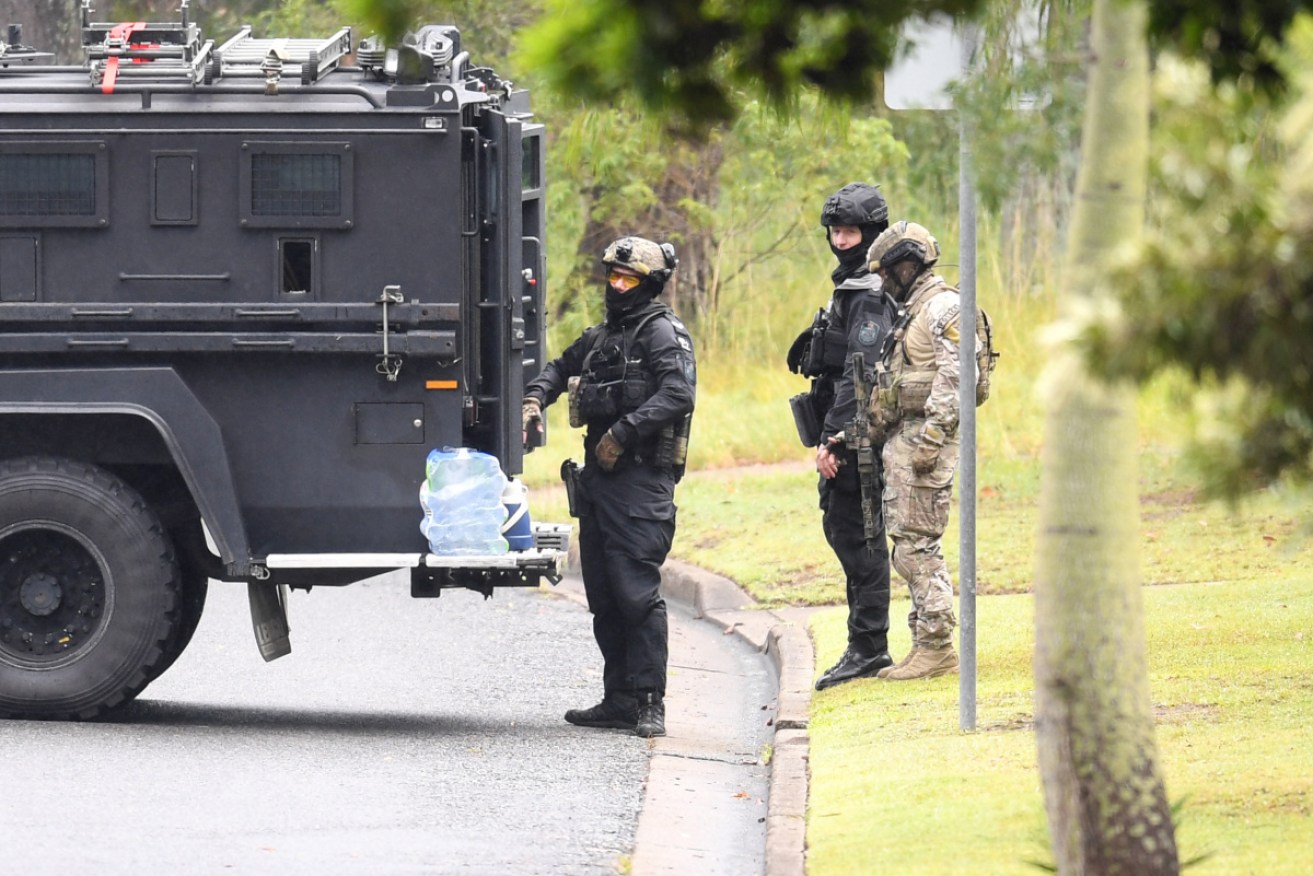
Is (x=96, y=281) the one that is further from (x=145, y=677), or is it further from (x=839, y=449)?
(x=839, y=449)

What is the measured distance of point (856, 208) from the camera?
32.2ft

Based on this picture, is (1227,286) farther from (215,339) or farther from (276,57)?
(276,57)

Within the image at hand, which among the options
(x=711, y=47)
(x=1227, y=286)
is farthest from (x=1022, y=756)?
(x=1227, y=286)

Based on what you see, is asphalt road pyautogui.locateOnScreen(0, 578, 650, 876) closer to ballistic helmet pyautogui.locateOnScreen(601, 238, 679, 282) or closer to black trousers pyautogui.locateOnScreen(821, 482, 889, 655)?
black trousers pyautogui.locateOnScreen(821, 482, 889, 655)

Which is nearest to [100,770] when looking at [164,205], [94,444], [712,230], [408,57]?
[94,444]

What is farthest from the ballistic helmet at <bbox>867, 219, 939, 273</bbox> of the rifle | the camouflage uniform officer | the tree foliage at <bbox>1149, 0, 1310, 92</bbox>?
the tree foliage at <bbox>1149, 0, 1310, 92</bbox>

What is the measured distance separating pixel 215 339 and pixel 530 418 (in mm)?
1433

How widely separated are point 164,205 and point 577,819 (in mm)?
3296

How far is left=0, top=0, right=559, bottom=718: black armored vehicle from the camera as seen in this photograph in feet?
29.5

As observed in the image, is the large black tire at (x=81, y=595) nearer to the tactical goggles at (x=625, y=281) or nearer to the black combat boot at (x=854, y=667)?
the tactical goggles at (x=625, y=281)

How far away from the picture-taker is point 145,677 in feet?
29.7

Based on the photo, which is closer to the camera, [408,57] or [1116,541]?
[1116,541]

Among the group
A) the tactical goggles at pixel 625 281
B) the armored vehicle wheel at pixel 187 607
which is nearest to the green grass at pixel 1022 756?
the tactical goggles at pixel 625 281

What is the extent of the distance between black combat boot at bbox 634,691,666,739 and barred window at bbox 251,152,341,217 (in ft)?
7.95
